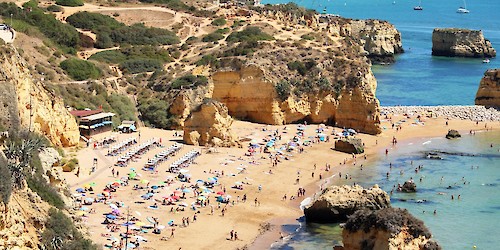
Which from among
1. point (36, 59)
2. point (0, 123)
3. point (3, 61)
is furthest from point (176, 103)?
point (0, 123)

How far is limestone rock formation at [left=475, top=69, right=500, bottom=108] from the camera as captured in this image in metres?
67.9

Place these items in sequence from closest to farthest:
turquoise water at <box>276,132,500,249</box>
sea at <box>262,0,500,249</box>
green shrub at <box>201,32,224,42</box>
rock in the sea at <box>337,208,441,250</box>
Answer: rock in the sea at <box>337,208,441,250</box>, turquoise water at <box>276,132,500,249</box>, sea at <box>262,0,500,249</box>, green shrub at <box>201,32,224,42</box>

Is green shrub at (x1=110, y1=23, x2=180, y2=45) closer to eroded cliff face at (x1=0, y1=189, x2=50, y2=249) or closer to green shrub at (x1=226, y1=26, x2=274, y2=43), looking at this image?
green shrub at (x1=226, y1=26, x2=274, y2=43)

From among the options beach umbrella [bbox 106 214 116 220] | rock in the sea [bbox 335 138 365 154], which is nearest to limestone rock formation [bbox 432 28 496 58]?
rock in the sea [bbox 335 138 365 154]

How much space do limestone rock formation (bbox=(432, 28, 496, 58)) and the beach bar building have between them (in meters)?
69.9

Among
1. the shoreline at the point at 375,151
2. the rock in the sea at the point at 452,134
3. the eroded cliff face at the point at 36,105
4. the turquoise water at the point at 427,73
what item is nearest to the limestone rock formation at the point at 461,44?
the turquoise water at the point at 427,73

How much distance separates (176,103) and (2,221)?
33837mm

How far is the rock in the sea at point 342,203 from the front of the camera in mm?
33250

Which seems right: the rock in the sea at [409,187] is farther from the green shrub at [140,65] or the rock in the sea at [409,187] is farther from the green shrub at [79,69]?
the green shrub at [140,65]

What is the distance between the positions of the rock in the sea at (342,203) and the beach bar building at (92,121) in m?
16.4

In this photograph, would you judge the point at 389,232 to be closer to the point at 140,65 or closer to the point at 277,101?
the point at 277,101

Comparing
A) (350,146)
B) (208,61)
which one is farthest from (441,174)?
(208,61)

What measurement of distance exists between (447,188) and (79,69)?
27039mm

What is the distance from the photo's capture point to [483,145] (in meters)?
53.2
